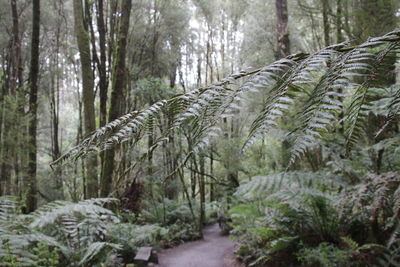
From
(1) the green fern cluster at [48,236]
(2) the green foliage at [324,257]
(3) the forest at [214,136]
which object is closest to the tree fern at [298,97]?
(3) the forest at [214,136]

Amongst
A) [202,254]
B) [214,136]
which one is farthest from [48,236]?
[202,254]

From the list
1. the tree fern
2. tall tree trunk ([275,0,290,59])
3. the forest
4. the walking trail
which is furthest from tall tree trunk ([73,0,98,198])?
the tree fern

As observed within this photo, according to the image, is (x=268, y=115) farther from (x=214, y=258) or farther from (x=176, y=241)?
(x=176, y=241)

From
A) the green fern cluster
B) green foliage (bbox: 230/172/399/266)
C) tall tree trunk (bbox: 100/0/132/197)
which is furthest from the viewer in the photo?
tall tree trunk (bbox: 100/0/132/197)

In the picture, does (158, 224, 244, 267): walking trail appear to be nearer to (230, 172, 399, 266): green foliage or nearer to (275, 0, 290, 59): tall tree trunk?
(230, 172, 399, 266): green foliage

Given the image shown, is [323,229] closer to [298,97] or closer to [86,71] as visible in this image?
[298,97]

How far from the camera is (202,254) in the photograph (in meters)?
6.89

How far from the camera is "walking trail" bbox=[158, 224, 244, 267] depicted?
611cm

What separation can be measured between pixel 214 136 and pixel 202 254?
6.87m

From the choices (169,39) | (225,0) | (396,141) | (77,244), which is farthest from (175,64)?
(396,141)

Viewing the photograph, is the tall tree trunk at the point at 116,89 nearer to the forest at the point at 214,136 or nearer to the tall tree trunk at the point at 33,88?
the forest at the point at 214,136

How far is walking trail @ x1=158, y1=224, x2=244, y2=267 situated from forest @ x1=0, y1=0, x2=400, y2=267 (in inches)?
2.4

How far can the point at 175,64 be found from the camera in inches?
520

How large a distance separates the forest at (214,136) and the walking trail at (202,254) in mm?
60
